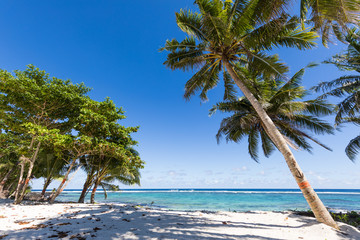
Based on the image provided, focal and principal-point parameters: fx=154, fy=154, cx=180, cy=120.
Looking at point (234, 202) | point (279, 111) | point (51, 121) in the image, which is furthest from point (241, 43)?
point (234, 202)

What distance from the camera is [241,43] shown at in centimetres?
607

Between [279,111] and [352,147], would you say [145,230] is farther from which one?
[352,147]

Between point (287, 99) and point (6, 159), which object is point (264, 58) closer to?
point (287, 99)

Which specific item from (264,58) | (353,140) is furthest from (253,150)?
(264,58)

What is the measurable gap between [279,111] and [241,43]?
176 inches

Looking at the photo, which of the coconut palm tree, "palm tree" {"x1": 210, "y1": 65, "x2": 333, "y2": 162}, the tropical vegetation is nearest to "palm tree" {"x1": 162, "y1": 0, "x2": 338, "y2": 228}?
the coconut palm tree

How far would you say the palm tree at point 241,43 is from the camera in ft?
15.8

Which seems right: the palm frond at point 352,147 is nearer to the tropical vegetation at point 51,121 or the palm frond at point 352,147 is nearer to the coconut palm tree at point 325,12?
the coconut palm tree at point 325,12

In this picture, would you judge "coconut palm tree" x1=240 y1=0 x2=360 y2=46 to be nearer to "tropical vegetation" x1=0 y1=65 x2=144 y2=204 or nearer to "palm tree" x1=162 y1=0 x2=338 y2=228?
"palm tree" x1=162 y1=0 x2=338 y2=228

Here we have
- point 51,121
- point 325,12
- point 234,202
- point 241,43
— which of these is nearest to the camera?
point 325,12

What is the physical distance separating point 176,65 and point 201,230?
20.9ft

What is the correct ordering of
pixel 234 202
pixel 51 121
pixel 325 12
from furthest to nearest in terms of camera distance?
1. pixel 234 202
2. pixel 51 121
3. pixel 325 12

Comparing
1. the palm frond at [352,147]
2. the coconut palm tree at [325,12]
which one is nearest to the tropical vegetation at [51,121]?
the coconut palm tree at [325,12]

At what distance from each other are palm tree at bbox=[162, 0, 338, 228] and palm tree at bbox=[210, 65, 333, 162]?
151 centimetres
